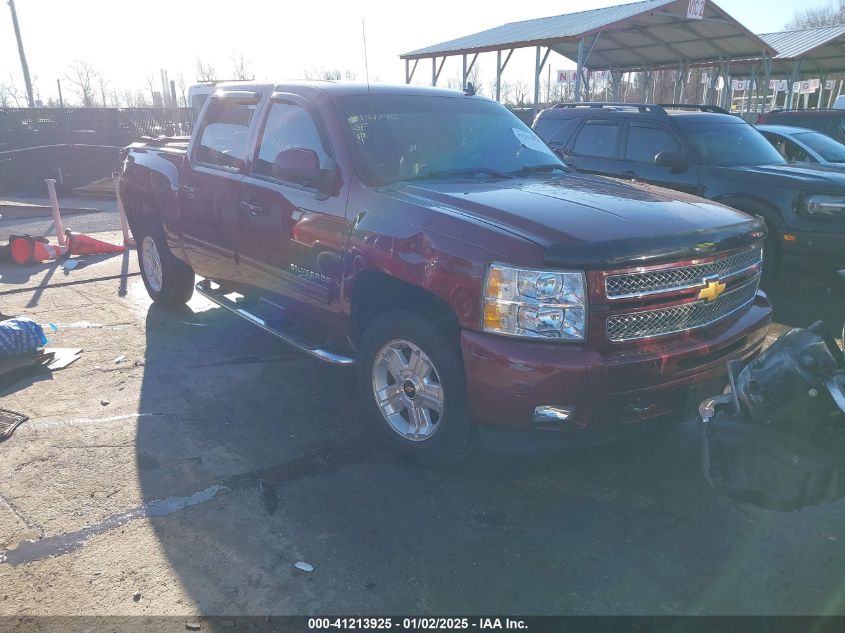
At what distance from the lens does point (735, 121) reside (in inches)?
326

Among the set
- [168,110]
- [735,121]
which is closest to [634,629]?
[735,121]

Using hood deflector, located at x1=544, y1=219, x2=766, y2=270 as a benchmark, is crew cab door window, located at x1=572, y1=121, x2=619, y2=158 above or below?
above

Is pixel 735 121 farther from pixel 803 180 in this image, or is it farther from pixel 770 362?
pixel 770 362

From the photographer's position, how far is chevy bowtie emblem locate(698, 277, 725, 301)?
320 centimetres

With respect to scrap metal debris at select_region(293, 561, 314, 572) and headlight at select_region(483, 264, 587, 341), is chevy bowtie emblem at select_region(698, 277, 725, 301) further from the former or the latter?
scrap metal debris at select_region(293, 561, 314, 572)

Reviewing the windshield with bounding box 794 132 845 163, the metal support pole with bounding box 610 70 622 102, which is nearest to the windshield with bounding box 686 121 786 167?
the windshield with bounding box 794 132 845 163

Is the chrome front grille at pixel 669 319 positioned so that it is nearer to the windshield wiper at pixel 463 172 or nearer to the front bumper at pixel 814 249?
the windshield wiper at pixel 463 172

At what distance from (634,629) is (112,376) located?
403 cm

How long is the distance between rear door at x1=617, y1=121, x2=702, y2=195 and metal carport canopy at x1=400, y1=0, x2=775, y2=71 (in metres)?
8.65

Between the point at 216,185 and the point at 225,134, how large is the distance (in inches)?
18.6

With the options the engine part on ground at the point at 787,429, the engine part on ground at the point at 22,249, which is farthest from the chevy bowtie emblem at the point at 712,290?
the engine part on ground at the point at 22,249

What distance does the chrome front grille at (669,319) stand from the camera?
293cm

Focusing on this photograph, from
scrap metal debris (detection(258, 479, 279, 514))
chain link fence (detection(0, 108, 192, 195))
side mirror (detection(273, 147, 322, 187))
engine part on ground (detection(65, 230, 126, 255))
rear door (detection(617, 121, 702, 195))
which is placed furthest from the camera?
chain link fence (detection(0, 108, 192, 195))

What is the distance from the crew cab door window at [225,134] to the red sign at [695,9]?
14.1m
